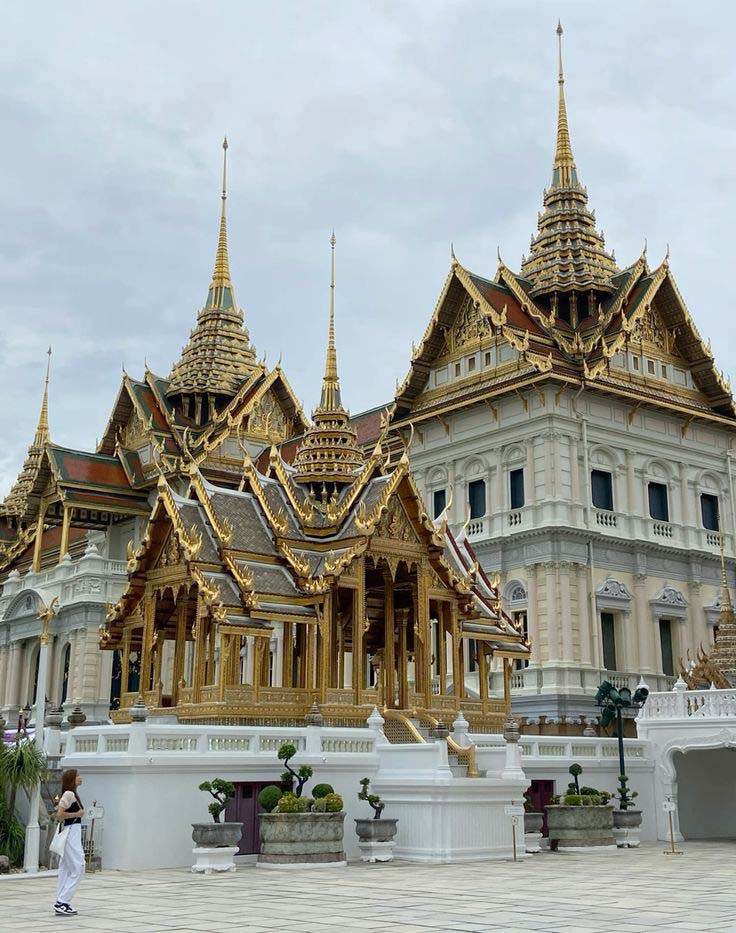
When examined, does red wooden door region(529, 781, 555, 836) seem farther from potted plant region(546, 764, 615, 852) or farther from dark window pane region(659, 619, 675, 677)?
dark window pane region(659, 619, 675, 677)

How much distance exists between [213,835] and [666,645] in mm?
23251

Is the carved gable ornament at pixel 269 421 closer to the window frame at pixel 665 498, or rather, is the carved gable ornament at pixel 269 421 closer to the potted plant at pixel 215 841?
the window frame at pixel 665 498

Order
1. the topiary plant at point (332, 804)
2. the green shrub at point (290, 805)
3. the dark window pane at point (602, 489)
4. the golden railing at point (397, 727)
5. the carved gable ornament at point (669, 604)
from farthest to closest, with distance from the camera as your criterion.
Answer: the dark window pane at point (602, 489), the carved gable ornament at point (669, 604), the golden railing at point (397, 727), the topiary plant at point (332, 804), the green shrub at point (290, 805)

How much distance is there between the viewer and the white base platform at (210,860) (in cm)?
1452

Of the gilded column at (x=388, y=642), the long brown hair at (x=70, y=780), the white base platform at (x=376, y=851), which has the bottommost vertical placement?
the white base platform at (x=376, y=851)

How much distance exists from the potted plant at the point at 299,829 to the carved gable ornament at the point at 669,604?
2104 cm

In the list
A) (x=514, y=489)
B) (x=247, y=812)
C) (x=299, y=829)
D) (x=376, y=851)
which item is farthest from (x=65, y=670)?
(x=299, y=829)

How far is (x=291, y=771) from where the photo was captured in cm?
1638

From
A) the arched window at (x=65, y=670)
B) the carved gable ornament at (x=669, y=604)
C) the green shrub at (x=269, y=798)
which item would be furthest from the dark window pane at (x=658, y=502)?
the green shrub at (x=269, y=798)

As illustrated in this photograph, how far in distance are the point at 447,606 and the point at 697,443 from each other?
20.6 m

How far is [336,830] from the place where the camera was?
15617 mm

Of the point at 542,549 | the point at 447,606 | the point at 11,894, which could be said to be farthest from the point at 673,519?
the point at 11,894

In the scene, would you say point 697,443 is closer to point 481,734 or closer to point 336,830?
point 481,734

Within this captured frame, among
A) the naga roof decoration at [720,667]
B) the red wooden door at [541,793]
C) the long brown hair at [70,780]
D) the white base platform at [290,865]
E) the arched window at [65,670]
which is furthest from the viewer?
the arched window at [65,670]
